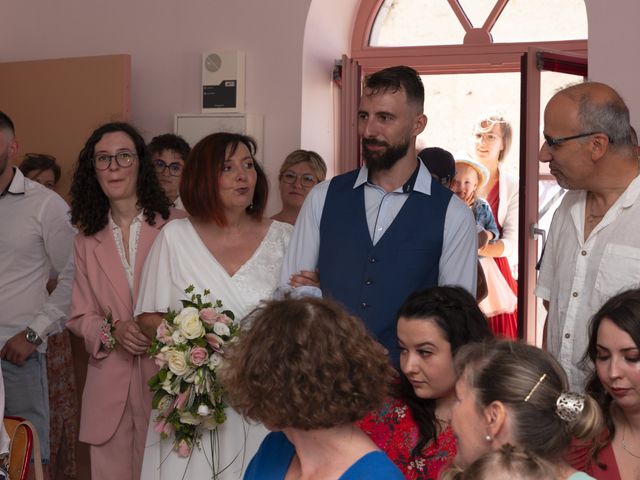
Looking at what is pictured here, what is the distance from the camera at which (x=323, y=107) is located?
19.3 feet

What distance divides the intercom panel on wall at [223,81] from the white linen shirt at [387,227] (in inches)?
97.4

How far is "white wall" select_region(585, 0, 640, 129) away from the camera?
4.73 meters

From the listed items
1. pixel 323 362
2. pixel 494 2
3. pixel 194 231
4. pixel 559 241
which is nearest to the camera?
pixel 323 362

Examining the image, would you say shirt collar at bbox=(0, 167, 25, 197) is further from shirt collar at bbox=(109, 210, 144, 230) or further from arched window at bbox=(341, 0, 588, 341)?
arched window at bbox=(341, 0, 588, 341)

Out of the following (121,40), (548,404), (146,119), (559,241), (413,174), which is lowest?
(548,404)

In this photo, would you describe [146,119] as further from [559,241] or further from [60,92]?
[559,241]

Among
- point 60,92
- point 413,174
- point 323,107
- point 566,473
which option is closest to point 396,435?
point 566,473

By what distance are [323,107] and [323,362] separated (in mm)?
4098

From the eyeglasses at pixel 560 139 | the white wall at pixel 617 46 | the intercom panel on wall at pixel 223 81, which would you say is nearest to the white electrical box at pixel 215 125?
the intercom panel on wall at pixel 223 81

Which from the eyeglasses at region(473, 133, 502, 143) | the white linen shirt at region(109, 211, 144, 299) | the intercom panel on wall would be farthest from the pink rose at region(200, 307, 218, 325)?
the eyeglasses at region(473, 133, 502, 143)

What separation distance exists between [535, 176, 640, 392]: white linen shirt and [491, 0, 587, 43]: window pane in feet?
9.49

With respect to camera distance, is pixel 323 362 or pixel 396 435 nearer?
pixel 323 362

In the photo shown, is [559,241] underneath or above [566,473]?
above

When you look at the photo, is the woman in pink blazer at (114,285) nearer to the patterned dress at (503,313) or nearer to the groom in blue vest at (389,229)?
the groom in blue vest at (389,229)
